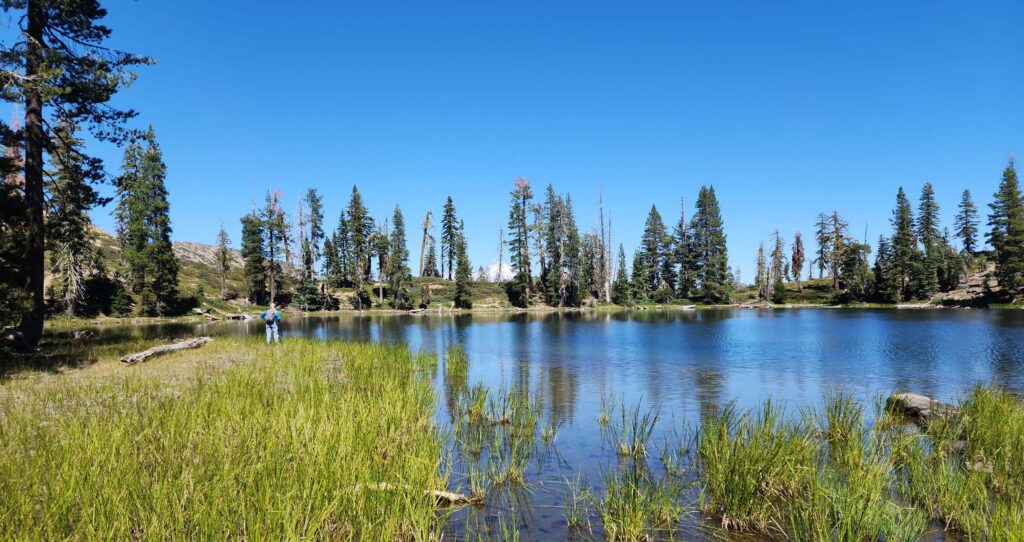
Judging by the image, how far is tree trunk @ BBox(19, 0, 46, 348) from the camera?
15109mm

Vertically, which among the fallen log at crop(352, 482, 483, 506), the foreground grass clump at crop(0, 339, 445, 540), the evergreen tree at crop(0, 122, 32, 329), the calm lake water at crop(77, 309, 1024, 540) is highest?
the evergreen tree at crop(0, 122, 32, 329)

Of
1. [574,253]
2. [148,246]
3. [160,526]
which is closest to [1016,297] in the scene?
[574,253]

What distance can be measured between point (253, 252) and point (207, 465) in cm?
7367

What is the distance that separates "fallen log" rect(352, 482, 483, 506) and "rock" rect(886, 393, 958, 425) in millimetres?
10006

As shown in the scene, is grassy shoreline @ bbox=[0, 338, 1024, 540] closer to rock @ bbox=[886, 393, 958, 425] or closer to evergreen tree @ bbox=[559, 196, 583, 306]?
rock @ bbox=[886, 393, 958, 425]

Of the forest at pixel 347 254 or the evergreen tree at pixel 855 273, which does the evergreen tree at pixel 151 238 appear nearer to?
the forest at pixel 347 254

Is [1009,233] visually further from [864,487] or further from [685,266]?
[864,487]

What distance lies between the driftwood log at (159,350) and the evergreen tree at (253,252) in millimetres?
55181

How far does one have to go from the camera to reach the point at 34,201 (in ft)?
50.0

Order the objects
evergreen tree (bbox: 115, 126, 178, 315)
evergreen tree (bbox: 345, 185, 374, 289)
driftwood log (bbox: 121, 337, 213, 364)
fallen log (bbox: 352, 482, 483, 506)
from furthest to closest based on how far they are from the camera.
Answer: evergreen tree (bbox: 345, 185, 374, 289) < evergreen tree (bbox: 115, 126, 178, 315) < driftwood log (bbox: 121, 337, 213, 364) < fallen log (bbox: 352, 482, 483, 506)

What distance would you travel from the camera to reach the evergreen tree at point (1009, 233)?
60719 mm

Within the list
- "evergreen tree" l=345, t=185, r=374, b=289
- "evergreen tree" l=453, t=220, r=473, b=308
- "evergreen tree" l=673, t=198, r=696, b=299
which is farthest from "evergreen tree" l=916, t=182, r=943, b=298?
"evergreen tree" l=345, t=185, r=374, b=289

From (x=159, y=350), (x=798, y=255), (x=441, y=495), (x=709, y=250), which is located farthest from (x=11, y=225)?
(x=798, y=255)

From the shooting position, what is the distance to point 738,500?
5.98m
